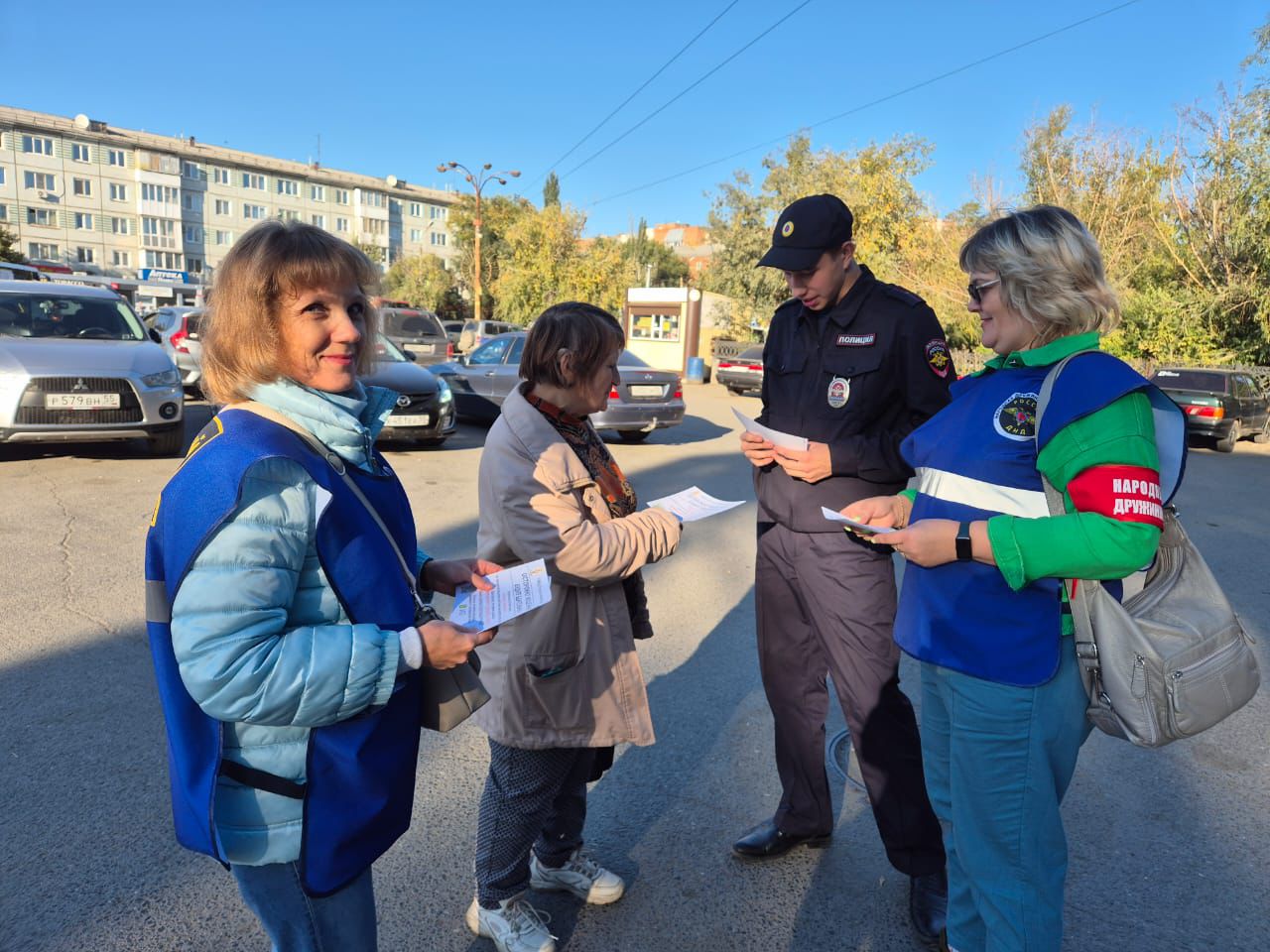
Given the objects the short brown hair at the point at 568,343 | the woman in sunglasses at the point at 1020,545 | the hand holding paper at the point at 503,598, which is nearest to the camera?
the hand holding paper at the point at 503,598

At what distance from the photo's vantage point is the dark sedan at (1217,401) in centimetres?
1611

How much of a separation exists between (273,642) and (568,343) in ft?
4.06

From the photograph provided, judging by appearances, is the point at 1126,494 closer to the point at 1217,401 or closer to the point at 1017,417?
the point at 1017,417

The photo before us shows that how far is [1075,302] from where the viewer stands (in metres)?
1.81

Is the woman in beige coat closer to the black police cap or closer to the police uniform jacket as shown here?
the police uniform jacket

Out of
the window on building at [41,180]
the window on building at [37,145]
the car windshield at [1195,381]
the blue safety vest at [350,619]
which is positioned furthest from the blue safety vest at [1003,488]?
the window on building at [37,145]

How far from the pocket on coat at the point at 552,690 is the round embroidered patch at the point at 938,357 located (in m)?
1.48

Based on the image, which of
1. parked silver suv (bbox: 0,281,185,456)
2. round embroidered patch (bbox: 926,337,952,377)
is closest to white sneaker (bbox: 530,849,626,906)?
round embroidered patch (bbox: 926,337,952,377)

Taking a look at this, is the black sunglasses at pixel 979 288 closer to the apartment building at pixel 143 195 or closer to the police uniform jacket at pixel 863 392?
the police uniform jacket at pixel 863 392

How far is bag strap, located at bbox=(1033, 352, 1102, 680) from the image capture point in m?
1.75

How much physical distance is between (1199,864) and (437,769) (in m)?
2.85

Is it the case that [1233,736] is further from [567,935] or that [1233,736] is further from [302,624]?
[302,624]

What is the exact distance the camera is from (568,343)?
2.30 meters

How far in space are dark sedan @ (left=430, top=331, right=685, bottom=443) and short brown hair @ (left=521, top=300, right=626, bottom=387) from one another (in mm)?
9171
